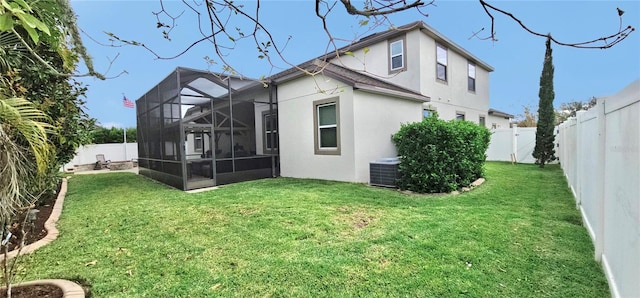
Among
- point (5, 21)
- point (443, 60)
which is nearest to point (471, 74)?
point (443, 60)

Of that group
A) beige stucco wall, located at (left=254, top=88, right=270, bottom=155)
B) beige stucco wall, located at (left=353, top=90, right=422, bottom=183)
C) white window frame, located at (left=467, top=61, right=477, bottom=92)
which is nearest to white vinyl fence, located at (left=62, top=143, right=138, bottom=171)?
beige stucco wall, located at (left=254, top=88, right=270, bottom=155)

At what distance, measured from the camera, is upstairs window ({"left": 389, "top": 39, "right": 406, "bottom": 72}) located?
1166 cm

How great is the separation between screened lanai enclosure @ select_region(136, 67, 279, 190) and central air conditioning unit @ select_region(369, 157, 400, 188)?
3.98m

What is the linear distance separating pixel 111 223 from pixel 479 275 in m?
5.80

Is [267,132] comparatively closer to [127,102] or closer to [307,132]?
[307,132]

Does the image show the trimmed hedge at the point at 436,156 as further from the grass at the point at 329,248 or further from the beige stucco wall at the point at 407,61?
the beige stucco wall at the point at 407,61

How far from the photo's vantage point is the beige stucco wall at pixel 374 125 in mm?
8789

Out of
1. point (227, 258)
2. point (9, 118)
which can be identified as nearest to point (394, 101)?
point (227, 258)

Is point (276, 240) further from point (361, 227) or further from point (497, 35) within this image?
point (497, 35)

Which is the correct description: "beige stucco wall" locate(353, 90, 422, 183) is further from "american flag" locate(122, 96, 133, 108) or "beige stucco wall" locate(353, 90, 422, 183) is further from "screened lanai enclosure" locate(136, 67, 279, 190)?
"american flag" locate(122, 96, 133, 108)

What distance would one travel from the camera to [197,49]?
2.91 m

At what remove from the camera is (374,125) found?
9.28 m

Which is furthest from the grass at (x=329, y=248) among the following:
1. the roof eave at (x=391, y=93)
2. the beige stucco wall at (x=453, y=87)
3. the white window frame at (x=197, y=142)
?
the beige stucco wall at (x=453, y=87)

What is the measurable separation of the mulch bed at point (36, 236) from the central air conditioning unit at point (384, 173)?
7000 millimetres
